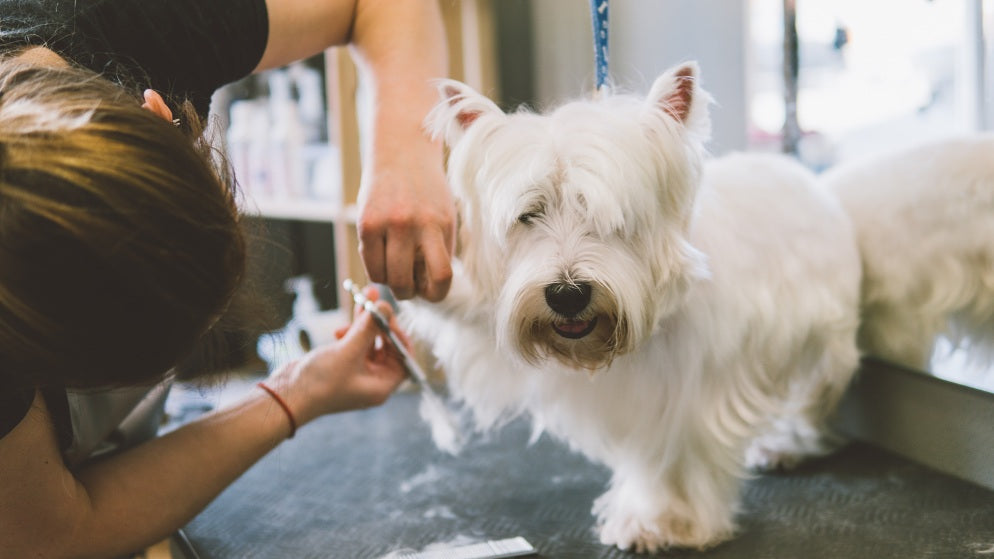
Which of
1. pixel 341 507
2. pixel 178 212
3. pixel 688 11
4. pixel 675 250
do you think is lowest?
pixel 341 507

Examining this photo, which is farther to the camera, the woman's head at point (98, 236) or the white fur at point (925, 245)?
the white fur at point (925, 245)

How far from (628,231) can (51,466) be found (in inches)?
22.3

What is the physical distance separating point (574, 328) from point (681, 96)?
26 centimetres

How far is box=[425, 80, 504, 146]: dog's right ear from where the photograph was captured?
0.93 m

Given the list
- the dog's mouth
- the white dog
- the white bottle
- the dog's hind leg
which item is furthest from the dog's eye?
the white bottle

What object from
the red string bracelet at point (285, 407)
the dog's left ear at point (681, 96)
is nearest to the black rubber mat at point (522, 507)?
the red string bracelet at point (285, 407)

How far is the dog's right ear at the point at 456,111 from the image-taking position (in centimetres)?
93

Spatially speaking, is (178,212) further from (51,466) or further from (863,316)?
(863,316)

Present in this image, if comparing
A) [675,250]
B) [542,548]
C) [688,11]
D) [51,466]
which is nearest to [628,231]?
[675,250]

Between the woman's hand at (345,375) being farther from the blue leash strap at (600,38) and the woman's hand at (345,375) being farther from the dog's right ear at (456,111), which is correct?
the blue leash strap at (600,38)

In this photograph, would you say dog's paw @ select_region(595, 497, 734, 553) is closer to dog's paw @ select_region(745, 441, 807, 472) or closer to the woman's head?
dog's paw @ select_region(745, 441, 807, 472)

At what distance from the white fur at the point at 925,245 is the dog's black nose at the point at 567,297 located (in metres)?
0.57

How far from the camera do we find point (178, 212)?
1.96 feet

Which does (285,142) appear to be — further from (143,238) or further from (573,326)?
(143,238)
